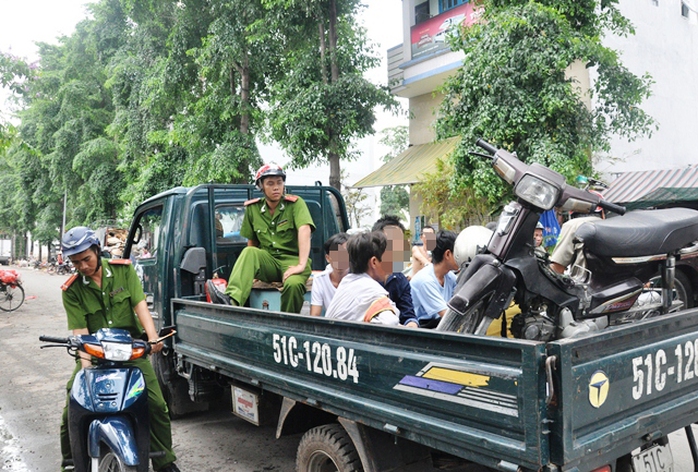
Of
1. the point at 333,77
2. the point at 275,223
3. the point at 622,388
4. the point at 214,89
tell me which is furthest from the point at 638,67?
the point at 622,388

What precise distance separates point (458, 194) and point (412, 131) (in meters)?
6.42

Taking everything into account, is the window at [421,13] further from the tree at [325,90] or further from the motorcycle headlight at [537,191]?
the motorcycle headlight at [537,191]

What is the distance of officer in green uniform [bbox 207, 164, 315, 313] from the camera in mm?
4090

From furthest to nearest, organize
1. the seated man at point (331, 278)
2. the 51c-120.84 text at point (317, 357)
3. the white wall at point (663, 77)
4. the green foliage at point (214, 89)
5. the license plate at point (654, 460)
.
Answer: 1. the white wall at point (663, 77)
2. the green foliage at point (214, 89)
3. the seated man at point (331, 278)
4. the 51c-120.84 text at point (317, 357)
5. the license plate at point (654, 460)

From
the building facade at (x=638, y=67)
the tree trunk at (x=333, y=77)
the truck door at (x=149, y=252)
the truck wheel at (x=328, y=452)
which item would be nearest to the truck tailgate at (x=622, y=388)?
the truck wheel at (x=328, y=452)

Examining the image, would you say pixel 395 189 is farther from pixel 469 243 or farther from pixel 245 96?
pixel 469 243

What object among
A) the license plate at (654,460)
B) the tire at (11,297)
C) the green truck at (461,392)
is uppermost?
the green truck at (461,392)

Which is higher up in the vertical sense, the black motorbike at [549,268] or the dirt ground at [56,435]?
the black motorbike at [549,268]

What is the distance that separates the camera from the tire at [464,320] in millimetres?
2648

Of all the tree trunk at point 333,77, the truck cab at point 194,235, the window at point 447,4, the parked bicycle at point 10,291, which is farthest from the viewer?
the window at point 447,4

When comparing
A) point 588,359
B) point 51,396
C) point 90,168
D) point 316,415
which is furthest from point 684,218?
point 90,168

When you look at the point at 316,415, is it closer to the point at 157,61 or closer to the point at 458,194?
the point at 458,194

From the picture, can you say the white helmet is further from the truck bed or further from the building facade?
the building facade

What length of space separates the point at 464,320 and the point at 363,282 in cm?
57
